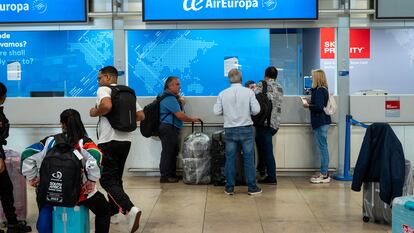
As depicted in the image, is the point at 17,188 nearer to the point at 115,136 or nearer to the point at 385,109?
the point at 115,136

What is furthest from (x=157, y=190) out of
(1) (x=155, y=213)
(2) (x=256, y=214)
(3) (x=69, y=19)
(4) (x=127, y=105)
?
(3) (x=69, y=19)

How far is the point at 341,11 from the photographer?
784cm

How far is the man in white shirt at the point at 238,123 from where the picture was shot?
21.5 feet

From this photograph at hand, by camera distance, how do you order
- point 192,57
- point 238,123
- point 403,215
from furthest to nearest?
1. point 192,57
2. point 238,123
3. point 403,215

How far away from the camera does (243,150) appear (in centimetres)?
669

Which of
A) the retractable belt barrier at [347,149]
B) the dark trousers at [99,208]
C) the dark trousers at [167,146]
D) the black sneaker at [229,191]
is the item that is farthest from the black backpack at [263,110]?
the dark trousers at [99,208]

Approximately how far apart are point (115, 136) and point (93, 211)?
1.12m

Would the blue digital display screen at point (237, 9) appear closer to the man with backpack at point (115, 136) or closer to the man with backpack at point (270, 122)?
the man with backpack at point (270, 122)

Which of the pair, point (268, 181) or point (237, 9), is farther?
point (237, 9)

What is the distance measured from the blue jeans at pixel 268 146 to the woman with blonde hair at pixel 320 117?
0.61 m

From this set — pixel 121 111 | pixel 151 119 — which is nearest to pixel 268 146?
pixel 151 119

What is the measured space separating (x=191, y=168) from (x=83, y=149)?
371 centimetres

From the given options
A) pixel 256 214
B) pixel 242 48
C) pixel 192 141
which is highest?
pixel 242 48

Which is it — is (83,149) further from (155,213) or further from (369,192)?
(369,192)
